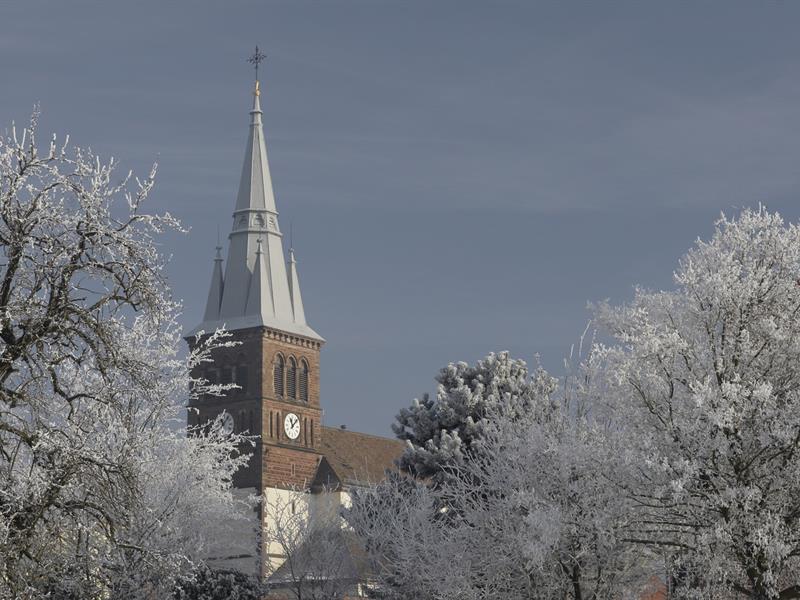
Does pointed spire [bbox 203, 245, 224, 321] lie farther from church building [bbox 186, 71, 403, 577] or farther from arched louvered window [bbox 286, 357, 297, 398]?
arched louvered window [bbox 286, 357, 297, 398]

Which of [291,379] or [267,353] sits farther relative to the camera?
[291,379]

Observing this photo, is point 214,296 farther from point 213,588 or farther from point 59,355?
point 59,355

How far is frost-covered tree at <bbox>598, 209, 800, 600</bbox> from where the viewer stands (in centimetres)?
2698

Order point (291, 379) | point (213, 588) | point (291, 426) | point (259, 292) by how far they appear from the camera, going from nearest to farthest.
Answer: point (213, 588)
point (291, 426)
point (259, 292)
point (291, 379)

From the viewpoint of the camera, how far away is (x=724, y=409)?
2702cm

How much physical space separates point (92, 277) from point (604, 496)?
16.8 metres

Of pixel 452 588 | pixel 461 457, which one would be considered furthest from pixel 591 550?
pixel 461 457

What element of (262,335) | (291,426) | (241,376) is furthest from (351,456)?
(262,335)

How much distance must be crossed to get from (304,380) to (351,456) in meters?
6.79

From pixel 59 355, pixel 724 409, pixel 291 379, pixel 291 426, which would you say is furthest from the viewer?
pixel 291 379

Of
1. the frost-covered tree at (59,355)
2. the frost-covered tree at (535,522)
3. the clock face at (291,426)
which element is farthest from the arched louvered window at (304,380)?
the frost-covered tree at (59,355)

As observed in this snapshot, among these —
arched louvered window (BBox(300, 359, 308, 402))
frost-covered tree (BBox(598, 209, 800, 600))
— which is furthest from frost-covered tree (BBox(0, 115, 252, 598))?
arched louvered window (BBox(300, 359, 308, 402))

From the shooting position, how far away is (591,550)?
33188 millimetres

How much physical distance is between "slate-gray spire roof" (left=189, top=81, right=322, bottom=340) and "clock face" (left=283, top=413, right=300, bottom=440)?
21.1 ft
